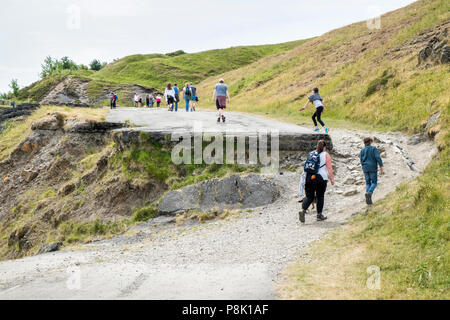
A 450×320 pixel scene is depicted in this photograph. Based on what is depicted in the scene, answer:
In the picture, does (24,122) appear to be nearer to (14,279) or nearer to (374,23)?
(14,279)

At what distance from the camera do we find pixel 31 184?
19.4 meters

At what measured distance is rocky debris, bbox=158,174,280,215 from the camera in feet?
38.6

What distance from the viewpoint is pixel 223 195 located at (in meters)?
12.0

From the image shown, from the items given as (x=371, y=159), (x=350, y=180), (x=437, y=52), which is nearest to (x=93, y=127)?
(x=350, y=180)

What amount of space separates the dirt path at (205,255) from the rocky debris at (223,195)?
18.2 inches

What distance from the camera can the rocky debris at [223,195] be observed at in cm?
1177

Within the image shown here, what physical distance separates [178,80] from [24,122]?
45.1 m

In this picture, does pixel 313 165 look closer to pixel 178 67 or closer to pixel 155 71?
pixel 155 71

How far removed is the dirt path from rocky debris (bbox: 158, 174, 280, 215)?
0.46 metres

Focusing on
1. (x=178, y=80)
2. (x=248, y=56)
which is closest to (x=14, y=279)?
(x=178, y=80)

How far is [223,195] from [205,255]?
4.21 metres

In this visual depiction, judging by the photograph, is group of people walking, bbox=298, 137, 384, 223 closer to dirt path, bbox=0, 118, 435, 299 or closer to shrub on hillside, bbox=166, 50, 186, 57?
dirt path, bbox=0, 118, 435, 299

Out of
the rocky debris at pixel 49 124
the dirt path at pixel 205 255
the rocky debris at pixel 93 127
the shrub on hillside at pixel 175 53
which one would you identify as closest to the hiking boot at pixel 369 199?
the dirt path at pixel 205 255

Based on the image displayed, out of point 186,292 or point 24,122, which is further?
point 24,122
